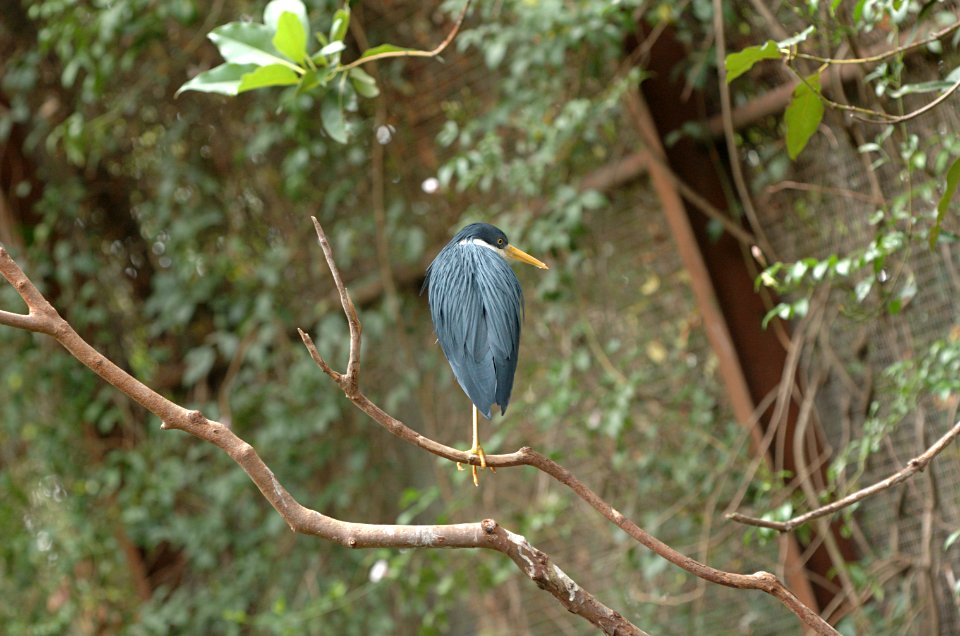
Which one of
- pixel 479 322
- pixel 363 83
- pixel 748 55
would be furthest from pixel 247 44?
pixel 748 55

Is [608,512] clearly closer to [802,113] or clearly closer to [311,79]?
[802,113]

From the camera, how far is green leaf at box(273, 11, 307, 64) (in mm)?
1744

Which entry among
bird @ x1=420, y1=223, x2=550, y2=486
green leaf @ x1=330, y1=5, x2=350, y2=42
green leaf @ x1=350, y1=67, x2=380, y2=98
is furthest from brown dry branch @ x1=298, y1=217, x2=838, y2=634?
green leaf @ x1=350, y1=67, x2=380, y2=98

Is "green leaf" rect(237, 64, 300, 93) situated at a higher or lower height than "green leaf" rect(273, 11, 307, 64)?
lower

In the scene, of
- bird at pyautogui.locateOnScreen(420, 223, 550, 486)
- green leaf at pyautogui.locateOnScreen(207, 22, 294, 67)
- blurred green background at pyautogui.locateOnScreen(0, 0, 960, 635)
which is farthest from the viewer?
blurred green background at pyautogui.locateOnScreen(0, 0, 960, 635)

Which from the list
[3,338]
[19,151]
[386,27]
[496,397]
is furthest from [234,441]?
[19,151]

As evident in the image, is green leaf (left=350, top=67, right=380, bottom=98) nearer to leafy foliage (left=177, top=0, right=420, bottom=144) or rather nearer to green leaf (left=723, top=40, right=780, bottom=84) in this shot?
leafy foliage (left=177, top=0, right=420, bottom=144)

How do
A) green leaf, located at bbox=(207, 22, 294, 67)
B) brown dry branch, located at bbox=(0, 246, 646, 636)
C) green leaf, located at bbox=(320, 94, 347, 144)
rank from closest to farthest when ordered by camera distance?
brown dry branch, located at bbox=(0, 246, 646, 636)
green leaf, located at bbox=(207, 22, 294, 67)
green leaf, located at bbox=(320, 94, 347, 144)

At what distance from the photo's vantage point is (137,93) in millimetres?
3496

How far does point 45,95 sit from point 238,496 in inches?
60.8

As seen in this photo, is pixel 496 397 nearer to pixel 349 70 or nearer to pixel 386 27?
pixel 349 70

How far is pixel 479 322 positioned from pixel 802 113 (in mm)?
613

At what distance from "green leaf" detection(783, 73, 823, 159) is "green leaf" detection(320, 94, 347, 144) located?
0.76m

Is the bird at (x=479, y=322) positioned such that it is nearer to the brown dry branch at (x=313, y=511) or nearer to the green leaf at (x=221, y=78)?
the brown dry branch at (x=313, y=511)
